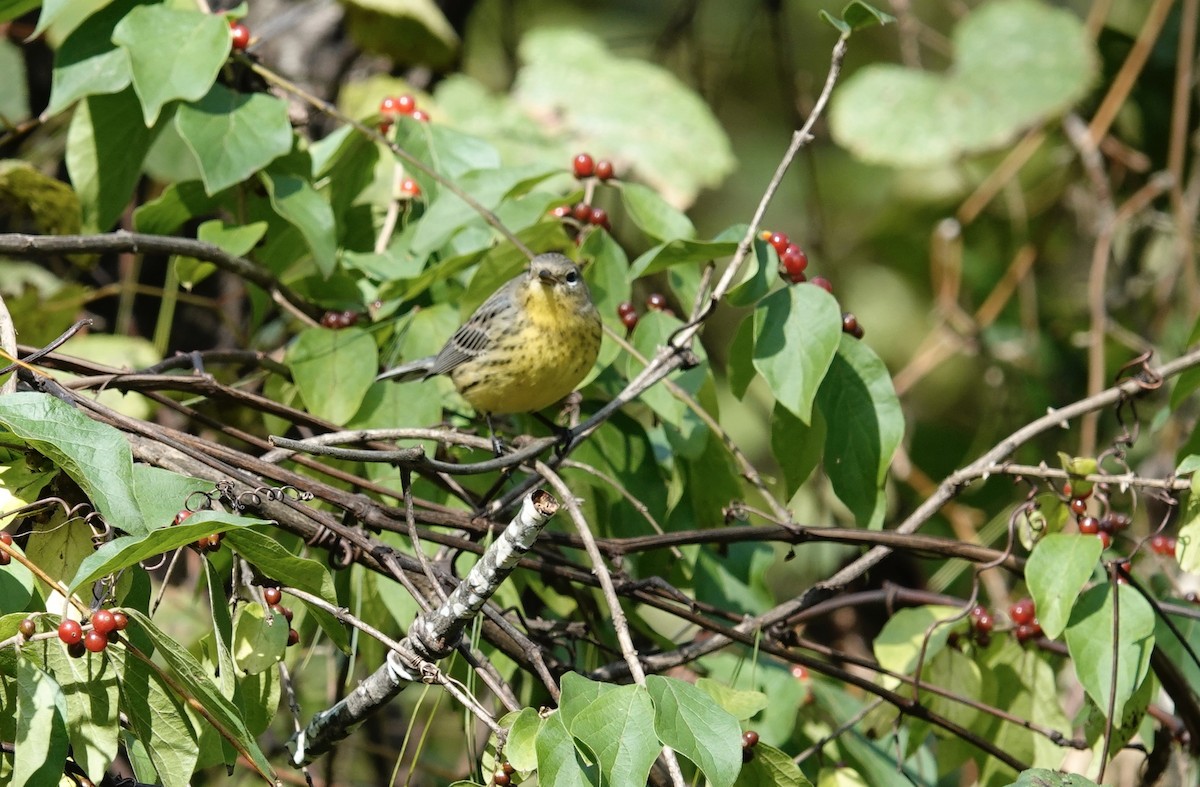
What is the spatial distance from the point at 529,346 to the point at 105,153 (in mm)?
1136

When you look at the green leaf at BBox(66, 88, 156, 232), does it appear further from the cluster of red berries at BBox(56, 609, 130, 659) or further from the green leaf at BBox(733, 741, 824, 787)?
the green leaf at BBox(733, 741, 824, 787)

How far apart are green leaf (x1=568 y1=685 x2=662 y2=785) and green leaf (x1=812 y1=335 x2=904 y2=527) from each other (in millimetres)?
922

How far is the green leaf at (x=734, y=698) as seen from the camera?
1858 mm

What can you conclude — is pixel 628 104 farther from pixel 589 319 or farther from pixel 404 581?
pixel 404 581

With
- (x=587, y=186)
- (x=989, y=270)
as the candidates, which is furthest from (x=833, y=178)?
(x=587, y=186)

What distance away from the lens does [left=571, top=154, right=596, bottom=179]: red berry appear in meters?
2.88

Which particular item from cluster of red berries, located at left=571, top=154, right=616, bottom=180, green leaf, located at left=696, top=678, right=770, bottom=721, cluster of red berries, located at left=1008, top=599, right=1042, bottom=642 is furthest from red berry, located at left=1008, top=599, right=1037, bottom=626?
cluster of red berries, located at left=571, top=154, right=616, bottom=180

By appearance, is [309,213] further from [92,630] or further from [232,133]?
[92,630]

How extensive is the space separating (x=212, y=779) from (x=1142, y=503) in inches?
138

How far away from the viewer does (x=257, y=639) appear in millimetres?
1899

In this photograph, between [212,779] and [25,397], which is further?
[212,779]

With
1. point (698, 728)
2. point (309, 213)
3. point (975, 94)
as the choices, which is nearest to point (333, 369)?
point (309, 213)

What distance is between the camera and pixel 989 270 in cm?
580

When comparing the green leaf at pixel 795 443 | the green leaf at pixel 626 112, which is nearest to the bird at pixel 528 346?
the green leaf at pixel 795 443
